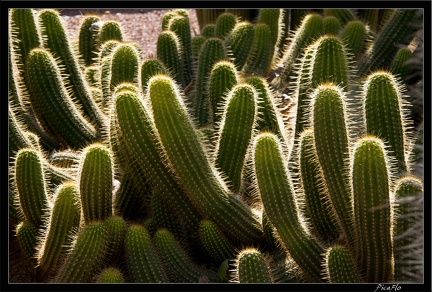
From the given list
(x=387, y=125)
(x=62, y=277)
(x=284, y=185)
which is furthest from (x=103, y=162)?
(x=387, y=125)

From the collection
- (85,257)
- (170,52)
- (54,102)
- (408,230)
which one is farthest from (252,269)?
(170,52)

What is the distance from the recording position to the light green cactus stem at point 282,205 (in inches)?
144

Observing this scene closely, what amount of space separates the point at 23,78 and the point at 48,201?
48.7 inches

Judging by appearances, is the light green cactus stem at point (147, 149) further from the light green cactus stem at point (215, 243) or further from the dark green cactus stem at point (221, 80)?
the dark green cactus stem at point (221, 80)

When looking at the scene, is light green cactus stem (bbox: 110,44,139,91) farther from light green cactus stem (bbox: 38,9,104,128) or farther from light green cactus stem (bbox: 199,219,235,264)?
light green cactus stem (bbox: 199,219,235,264)

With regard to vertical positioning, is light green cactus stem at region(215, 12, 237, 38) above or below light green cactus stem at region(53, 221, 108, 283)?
above

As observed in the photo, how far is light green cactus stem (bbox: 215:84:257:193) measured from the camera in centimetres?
411

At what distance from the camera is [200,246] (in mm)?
4219

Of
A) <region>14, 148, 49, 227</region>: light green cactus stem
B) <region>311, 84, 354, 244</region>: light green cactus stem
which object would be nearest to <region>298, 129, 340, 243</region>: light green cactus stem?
<region>311, 84, 354, 244</region>: light green cactus stem

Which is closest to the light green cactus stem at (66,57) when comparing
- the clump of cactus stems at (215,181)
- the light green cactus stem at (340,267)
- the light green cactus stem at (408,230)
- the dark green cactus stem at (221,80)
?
the clump of cactus stems at (215,181)

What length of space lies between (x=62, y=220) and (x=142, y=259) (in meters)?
0.55

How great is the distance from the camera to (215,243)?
13.2 feet

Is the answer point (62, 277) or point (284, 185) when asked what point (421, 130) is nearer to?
point (284, 185)

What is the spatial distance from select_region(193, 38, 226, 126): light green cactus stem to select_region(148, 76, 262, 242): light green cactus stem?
1133 mm
